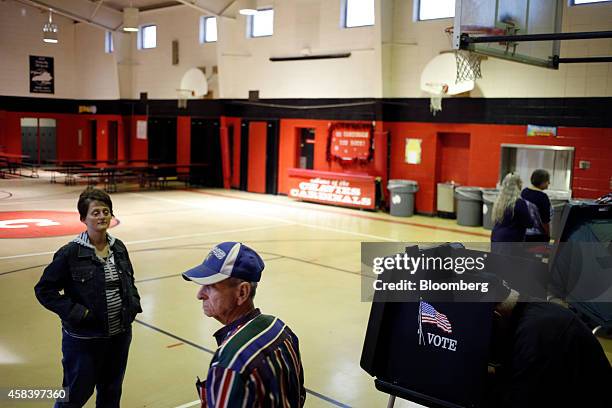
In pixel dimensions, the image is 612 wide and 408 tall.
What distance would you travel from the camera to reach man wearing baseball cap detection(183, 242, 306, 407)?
2098 mm

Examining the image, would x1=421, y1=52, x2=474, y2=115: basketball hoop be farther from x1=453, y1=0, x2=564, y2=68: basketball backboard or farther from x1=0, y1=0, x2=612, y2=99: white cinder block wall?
x1=453, y1=0, x2=564, y2=68: basketball backboard

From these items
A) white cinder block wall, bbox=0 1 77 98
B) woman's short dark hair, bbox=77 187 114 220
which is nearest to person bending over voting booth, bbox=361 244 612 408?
woman's short dark hair, bbox=77 187 114 220

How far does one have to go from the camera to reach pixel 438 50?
55.1ft

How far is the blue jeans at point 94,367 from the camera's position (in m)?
3.85

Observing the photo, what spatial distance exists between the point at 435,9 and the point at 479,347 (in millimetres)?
15881

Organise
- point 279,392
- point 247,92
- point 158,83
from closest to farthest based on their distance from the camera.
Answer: point 279,392 < point 247,92 < point 158,83

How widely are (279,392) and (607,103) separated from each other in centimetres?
1383

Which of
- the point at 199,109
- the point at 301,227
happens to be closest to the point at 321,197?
the point at 301,227

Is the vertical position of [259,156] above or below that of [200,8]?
below

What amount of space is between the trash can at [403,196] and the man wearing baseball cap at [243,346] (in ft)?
49.4

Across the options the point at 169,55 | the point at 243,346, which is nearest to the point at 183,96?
the point at 169,55

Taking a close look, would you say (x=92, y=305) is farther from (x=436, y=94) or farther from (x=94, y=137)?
(x=94, y=137)

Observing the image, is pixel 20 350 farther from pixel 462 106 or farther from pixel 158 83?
pixel 158 83

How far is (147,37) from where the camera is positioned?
27.3 metres
